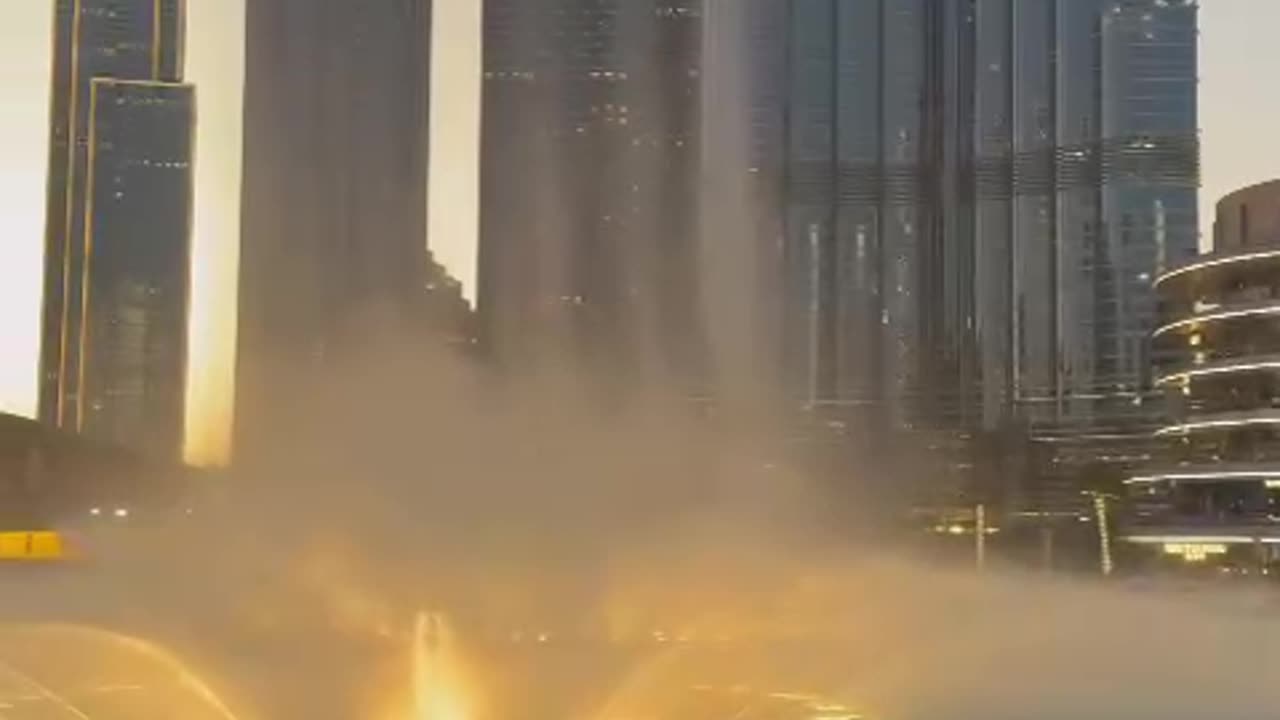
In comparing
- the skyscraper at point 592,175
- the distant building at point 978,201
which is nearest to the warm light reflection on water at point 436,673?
the skyscraper at point 592,175

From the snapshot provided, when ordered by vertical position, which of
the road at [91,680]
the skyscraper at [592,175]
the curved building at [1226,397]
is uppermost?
the skyscraper at [592,175]

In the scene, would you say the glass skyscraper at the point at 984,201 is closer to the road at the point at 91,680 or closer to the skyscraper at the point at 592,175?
the skyscraper at the point at 592,175

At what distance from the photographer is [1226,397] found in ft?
238

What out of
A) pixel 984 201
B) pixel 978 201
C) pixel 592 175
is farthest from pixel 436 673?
pixel 978 201

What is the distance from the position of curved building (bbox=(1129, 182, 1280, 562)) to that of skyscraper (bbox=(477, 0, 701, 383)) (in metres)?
21.2

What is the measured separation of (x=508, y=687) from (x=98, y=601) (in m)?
13.2

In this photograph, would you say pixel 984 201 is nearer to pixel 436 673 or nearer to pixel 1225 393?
pixel 1225 393

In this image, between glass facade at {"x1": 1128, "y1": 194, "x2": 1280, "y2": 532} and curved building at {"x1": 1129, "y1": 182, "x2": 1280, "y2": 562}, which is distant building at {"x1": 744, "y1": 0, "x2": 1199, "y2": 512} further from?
curved building at {"x1": 1129, "y1": 182, "x2": 1280, "y2": 562}

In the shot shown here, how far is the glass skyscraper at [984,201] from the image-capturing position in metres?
146

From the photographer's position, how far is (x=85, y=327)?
7096 inches

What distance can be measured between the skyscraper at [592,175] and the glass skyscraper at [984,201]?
41973 millimetres

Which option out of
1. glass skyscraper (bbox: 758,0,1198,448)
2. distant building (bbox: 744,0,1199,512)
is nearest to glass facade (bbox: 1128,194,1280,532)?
distant building (bbox: 744,0,1199,512)

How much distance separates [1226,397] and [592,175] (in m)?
38.1

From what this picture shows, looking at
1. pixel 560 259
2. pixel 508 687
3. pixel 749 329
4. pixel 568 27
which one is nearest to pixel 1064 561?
pixel 749 329
